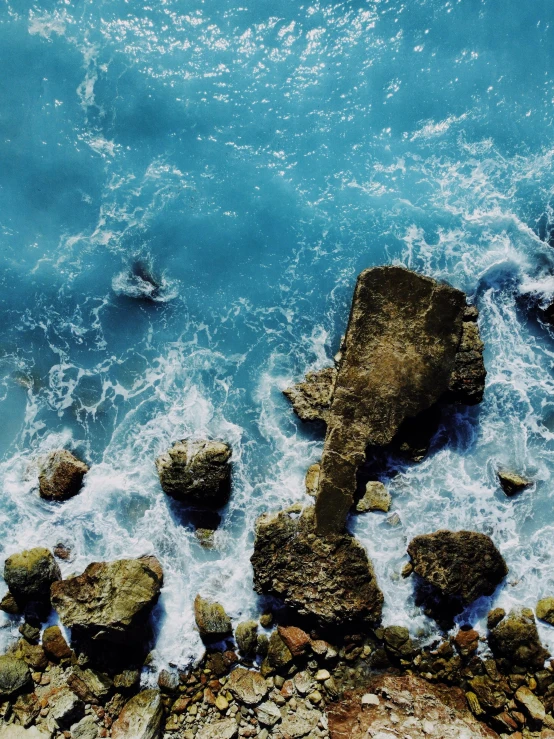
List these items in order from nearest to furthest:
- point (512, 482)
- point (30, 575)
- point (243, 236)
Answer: point (30, 575) → point (512, 482) → point (243, 236)

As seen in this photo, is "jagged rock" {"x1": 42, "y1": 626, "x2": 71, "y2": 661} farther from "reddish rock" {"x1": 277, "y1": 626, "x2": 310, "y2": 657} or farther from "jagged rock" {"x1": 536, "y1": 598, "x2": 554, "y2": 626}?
"jagged rock" {"x1": 536, "y1": 598, "x2": 554, "y2": 626}

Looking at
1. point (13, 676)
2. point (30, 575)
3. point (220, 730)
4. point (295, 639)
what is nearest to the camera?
point (220, 730)

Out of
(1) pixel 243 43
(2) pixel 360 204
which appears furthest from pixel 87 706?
(1) pixel 243 43

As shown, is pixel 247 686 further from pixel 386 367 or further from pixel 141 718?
pixel 386 367

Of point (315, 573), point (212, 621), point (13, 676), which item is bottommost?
point (13, 676)

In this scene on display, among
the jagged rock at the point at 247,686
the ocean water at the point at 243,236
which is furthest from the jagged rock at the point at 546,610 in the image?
the jagged rock at the point at 247,686

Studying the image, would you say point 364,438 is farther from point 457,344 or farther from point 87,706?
point 87,706

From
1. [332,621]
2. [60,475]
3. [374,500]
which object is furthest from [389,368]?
[60,475]

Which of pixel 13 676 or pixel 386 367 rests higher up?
pixel 386 367
